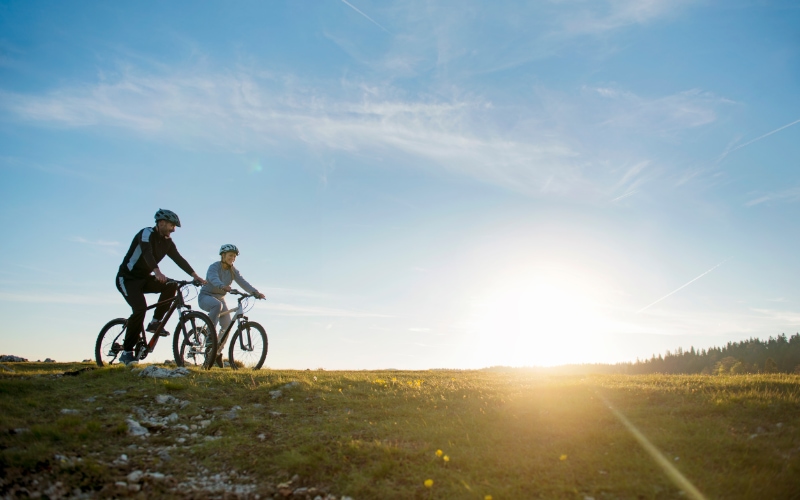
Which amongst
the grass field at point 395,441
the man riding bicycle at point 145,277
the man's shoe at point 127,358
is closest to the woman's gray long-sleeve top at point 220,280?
the man riding bicycle at point 145,277

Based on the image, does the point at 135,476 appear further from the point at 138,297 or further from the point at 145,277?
the point at 145,277

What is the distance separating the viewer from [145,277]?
48.3 ft

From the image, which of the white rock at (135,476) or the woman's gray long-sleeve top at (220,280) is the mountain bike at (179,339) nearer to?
the woman's gray long-sleeve top at (220,280)

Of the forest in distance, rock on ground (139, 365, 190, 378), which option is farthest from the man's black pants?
the forest in distance

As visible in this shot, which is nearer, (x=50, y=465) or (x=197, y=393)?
(x=50, y=465)

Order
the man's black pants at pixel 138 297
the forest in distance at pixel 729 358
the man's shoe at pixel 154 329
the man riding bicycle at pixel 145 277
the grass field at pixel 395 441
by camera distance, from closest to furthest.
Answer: the grass field at pixel 395 441, the man riding bicycle at pixel 145 277, the man's black pants at pixel 138 297, the man's shoe at pixel 154 329, the forest in distance at pixel 729 358

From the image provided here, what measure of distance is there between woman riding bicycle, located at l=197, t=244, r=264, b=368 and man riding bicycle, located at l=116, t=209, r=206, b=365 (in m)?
0.53

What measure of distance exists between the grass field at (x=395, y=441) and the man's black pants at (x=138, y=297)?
274cm

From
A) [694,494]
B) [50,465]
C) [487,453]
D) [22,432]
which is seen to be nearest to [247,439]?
[50,465]

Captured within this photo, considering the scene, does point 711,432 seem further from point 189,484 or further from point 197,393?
point 197,393

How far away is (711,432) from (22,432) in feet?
39.6

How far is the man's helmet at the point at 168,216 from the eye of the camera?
48.2 ft

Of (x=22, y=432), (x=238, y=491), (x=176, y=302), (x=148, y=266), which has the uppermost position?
(x=148, y=266)

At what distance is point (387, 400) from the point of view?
11375 mm
